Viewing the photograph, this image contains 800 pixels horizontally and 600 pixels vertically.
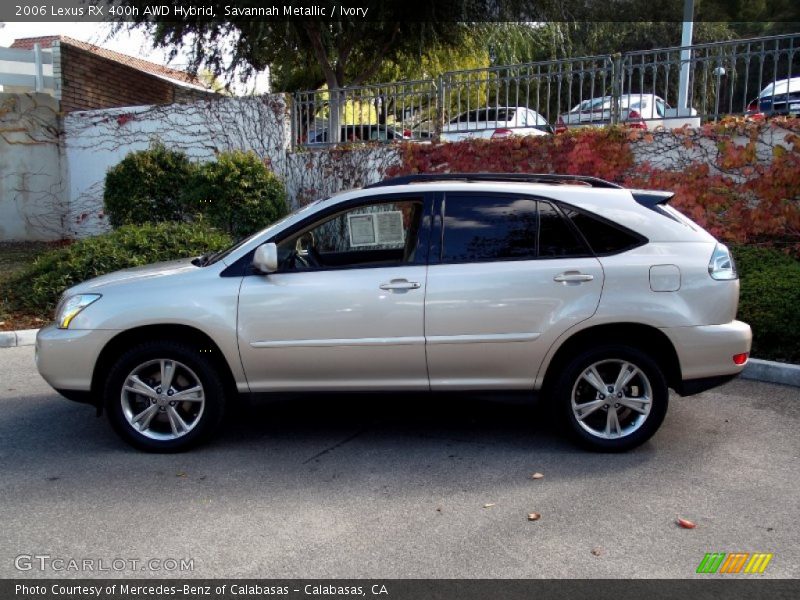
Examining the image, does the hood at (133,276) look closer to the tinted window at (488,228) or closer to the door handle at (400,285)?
the door handle at (400,285)

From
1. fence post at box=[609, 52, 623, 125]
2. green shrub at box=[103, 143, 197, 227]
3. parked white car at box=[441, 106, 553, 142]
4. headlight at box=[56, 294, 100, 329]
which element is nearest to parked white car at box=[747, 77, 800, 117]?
fence post at box=[609, 52, 623, 125]

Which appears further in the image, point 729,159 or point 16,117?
point 16,117

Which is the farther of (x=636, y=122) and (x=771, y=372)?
(x=636, y=122)

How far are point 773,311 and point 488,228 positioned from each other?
3524 millimetres

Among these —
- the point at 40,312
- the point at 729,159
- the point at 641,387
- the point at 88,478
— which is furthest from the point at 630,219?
the point at 40,312

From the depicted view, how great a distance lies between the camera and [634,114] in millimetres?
9297

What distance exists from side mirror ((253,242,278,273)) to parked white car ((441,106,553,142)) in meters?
6.26

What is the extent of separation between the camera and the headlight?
470 cm

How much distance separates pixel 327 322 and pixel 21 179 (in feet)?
39.5

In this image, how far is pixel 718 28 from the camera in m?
31.4

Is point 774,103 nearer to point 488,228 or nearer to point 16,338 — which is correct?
point 488,228

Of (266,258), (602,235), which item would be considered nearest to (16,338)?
(266,258)

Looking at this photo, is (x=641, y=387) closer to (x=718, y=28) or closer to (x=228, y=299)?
(x=228, y=299)

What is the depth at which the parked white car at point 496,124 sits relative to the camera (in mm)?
10016
